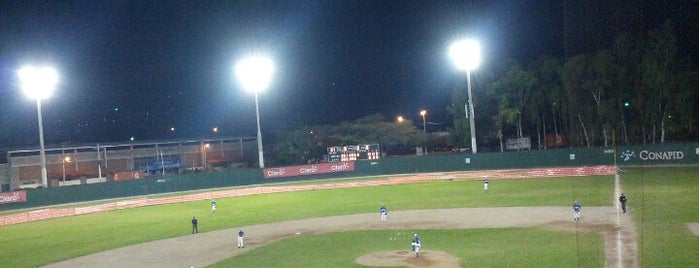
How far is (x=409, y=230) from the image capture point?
28.4 m

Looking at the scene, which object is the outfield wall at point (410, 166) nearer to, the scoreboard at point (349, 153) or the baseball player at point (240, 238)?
the scoreboard at point (349, 153)

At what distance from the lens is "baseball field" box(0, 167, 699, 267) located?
2112 centimetres

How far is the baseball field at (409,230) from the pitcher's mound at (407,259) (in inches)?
1.5

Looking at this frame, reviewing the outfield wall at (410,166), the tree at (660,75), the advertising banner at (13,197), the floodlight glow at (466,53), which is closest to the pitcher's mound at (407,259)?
the floodlight glow at (466,53)

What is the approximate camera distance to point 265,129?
11844cm

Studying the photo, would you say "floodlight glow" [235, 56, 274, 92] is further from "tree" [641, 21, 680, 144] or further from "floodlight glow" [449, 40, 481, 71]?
"tree" [641, 21, 680, 144]

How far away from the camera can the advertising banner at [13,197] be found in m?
52.0

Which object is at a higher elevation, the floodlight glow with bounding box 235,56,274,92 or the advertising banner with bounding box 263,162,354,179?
the floodlight glow with bounding box 235,56,274,92

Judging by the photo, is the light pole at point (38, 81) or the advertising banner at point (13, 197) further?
the advertising banner at point (13, 197)

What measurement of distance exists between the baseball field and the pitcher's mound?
0.12ft

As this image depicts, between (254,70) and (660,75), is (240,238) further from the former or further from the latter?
(660,75)

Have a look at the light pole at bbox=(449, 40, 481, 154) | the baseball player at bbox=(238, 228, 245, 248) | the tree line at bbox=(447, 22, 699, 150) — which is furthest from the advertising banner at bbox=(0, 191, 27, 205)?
the tree line at bbox=(447, 22, 699, 150)

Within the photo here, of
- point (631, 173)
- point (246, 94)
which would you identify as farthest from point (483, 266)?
point (246, 94)

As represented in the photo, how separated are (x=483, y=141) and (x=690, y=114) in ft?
92.8
